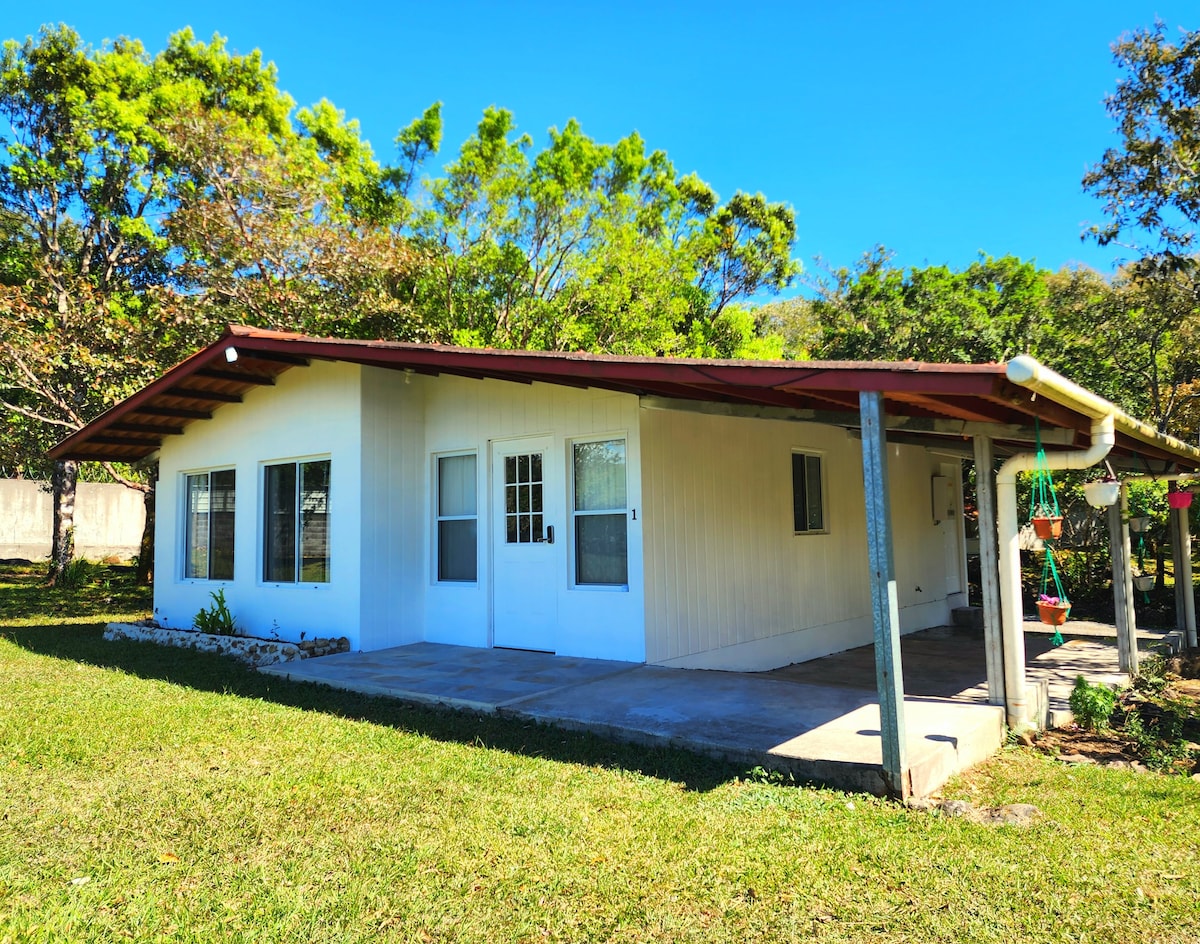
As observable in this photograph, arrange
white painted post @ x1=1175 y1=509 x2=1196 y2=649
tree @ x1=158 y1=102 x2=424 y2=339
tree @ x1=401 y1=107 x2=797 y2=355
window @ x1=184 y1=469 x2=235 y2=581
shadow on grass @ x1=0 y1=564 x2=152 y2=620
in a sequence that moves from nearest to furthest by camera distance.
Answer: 1. white painted post @ x1=1175 y1=509 x2=1196 y2=649
2. window @ x1=184 y1=469 x2=235 y2=581
3. shadow on grass @ x1=0 y1=564 x2=152 y2=620
4. tree @ x1=158 y1=102 x2=424 y2=339
5. tree @ x1=401 y1=107 x2=797 y2=355

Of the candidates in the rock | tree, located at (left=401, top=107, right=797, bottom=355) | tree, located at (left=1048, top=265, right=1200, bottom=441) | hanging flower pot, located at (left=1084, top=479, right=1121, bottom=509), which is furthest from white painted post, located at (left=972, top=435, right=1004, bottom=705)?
tree, located at (left=401, top=107, right=797, bottom=355)

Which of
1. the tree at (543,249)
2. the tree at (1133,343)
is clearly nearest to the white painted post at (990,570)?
the tree at (1133,343)

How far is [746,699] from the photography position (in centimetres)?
589

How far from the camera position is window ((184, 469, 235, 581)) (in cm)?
1036

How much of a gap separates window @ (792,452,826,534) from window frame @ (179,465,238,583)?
21.8ft

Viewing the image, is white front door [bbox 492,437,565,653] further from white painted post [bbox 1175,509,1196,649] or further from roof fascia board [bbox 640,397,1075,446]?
white painted post [bbox 1175,509,1196,649]

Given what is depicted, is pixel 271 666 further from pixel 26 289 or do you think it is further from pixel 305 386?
pixel 26 289

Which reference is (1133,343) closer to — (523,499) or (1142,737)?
(1142,737)

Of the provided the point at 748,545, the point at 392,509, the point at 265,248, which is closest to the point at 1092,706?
the point at 748,545

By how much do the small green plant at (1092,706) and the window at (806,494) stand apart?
12.2ft

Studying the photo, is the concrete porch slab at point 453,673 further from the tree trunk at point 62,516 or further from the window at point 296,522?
the tree trunk at point 62,516

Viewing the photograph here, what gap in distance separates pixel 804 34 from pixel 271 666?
13.0 metres

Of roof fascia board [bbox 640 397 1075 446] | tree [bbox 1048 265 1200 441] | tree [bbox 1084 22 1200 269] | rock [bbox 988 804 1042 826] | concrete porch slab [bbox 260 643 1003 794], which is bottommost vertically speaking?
rock [bbox 988 804 1042 826]

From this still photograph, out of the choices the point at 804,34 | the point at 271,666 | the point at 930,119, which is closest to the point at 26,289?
the point at 271,666
